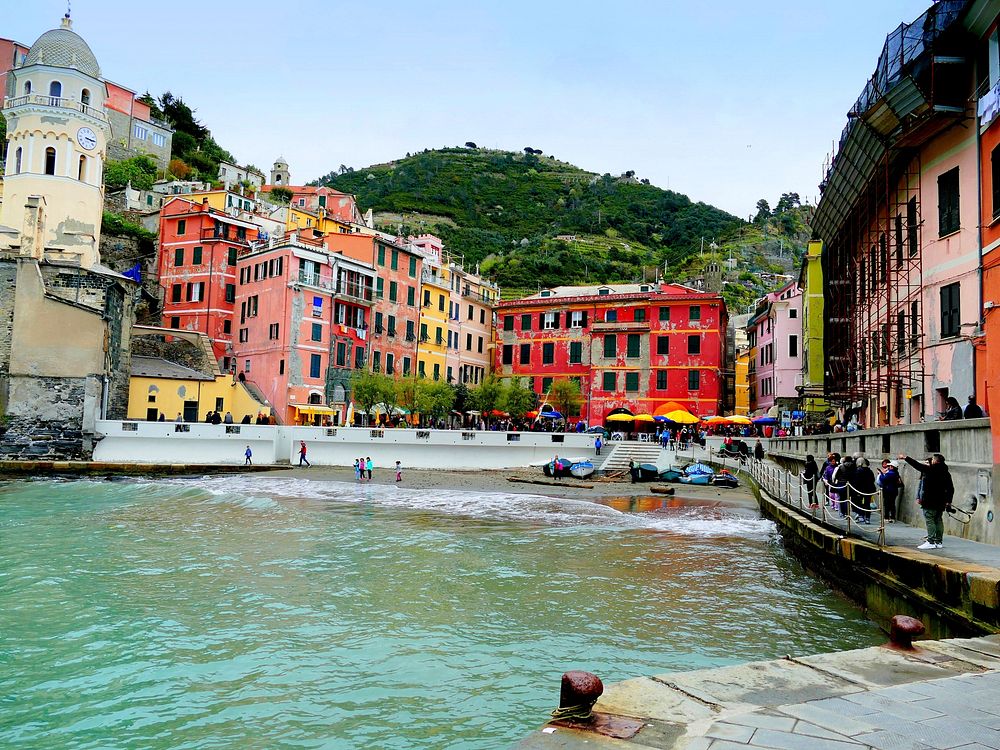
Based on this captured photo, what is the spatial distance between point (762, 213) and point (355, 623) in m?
137

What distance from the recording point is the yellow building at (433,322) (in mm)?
59625

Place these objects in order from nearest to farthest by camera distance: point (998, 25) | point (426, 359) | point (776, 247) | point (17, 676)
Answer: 1. point (17, 676)
2. point (998, 25)
3. point (426, 359)
4. point (776, 247)

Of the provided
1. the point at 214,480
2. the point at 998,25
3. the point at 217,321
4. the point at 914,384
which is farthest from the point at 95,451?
the point at 998,25

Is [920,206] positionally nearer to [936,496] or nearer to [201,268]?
[936,496]

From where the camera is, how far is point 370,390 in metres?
48.6

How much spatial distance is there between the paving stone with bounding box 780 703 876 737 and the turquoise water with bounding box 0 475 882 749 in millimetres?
3365

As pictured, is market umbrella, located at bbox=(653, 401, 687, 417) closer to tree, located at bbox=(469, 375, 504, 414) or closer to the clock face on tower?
tree, located at bbox=(469, 375, 504, 414)

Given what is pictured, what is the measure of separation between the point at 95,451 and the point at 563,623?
123ft

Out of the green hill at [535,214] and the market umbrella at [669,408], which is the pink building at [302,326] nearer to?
the market umbrella at [669,408]

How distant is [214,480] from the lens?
123ft

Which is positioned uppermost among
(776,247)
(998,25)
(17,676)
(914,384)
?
(776,247)

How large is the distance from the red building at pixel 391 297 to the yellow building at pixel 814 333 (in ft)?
95.4

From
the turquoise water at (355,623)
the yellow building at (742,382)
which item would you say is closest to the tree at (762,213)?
the yellow building at (742,382)

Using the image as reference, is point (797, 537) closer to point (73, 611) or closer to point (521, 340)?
point (73, 611)
